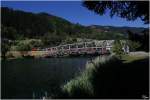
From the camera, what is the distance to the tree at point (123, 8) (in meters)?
16.0

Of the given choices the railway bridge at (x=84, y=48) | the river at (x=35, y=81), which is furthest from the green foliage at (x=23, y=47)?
the river at (x=35, y=81)

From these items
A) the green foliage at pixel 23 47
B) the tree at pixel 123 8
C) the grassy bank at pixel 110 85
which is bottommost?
the grassy bank at pixel 110 85

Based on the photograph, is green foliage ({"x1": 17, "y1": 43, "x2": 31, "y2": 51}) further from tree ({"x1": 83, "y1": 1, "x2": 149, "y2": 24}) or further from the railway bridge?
tree ({"x1": 83, "y1": 1, "x2": 149, "y2": 24})

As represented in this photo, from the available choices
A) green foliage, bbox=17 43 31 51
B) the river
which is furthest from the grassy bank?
green foliage, bbox=17 43 31 51

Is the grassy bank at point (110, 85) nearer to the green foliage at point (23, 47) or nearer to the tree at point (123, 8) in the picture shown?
the tree at point (123, 8)

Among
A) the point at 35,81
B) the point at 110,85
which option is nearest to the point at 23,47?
the point at 35,81

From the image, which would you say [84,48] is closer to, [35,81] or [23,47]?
[23,47]

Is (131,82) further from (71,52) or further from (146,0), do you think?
(71,52)

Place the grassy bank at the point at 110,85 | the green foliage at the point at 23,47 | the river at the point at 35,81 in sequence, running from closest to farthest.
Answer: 1. the grassy bank at the point at 110,85
2. the river at the point at 35,81
3. the green foliage at the point at 23,47

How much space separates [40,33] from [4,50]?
68.0m

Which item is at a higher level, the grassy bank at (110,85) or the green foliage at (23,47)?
the green foliage at (23,47)

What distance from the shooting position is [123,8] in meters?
17.3

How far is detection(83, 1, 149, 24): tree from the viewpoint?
630 inches

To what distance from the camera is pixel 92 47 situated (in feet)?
299
